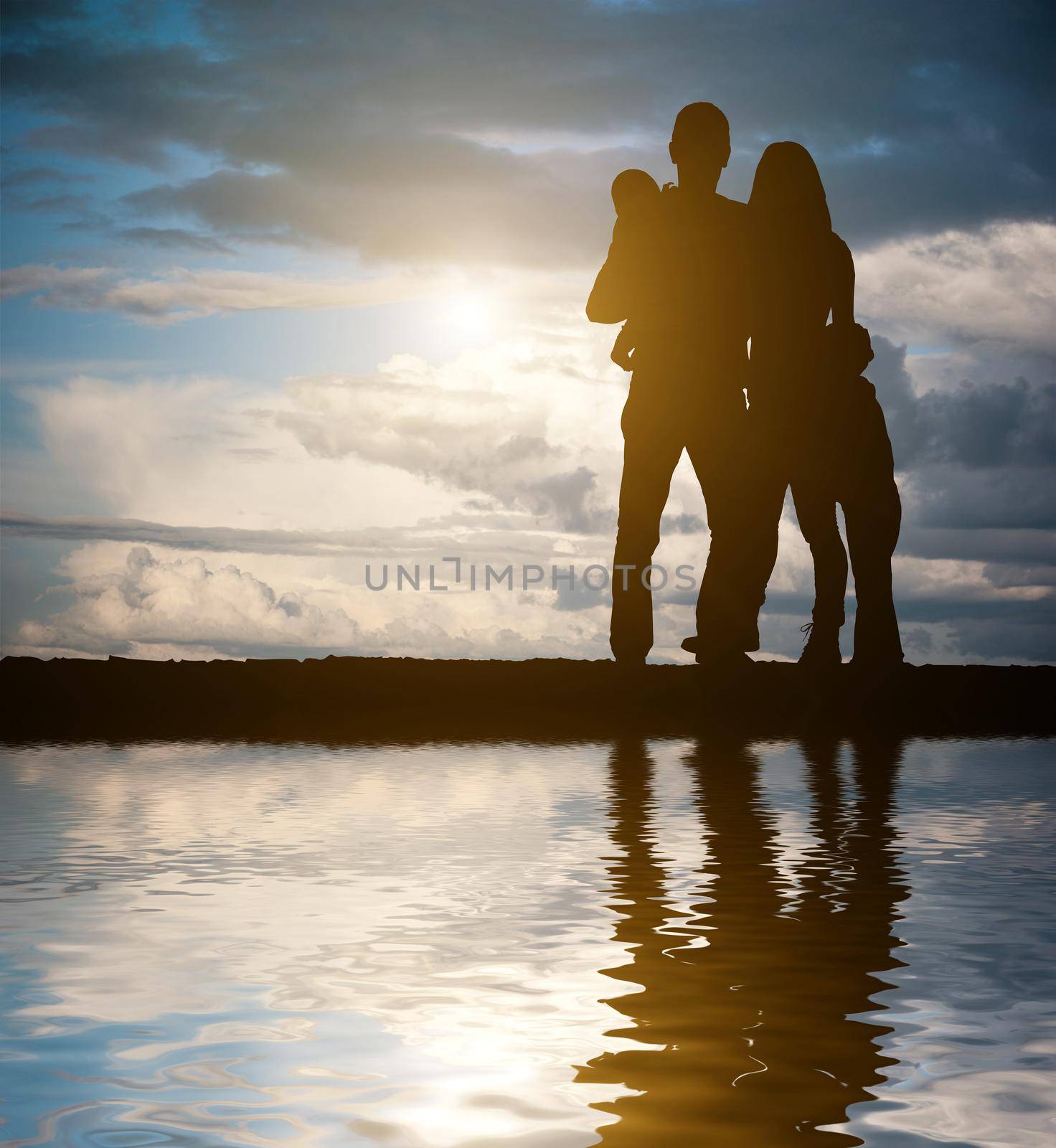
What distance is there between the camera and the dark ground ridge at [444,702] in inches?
854

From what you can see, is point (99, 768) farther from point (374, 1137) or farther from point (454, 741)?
point (374, 1137)

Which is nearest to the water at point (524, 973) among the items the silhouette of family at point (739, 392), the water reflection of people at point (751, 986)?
the water reflection of people at point (751, 986)

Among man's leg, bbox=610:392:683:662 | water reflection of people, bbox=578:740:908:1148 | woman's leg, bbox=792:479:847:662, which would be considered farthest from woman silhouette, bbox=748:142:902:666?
water reflection of people, bbox=578:740:908:1148

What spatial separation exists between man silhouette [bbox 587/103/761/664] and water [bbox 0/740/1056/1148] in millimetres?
11507

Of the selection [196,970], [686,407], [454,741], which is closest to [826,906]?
[196,970]

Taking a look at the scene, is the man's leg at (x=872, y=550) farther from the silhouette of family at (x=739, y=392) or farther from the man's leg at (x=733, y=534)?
the man's leg at (x=733, y=534)

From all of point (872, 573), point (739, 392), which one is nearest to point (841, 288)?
point (739, 392)

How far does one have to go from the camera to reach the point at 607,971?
5992mm

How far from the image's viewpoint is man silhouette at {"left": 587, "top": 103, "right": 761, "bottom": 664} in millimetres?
23844

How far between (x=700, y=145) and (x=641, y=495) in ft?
20.0

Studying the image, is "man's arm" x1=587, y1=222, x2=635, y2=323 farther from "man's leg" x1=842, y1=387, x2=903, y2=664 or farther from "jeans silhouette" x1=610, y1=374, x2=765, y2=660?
"man's leg" x1=842, y1=387, x2=903, y2=664

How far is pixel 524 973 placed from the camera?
5957 millimetres

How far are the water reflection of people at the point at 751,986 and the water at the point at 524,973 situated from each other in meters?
0.02

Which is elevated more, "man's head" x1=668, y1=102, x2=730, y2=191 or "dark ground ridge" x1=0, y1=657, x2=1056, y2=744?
"man's head" x1=668, y1=102, x2=730, y2=191
